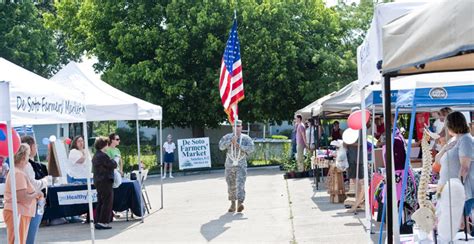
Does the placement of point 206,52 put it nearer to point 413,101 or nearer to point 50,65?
point 50,65

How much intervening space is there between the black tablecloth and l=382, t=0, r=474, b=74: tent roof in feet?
31.6

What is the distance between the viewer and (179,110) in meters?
30.8

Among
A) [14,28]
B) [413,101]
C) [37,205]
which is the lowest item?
[37,205]

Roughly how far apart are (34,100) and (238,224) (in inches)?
255

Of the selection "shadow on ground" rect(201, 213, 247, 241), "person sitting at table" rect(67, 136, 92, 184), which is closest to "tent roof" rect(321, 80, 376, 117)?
"shadow on ground" rect(201, 213, 247, 241)

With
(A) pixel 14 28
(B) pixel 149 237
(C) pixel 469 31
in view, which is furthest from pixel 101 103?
(A) pixel 14 28

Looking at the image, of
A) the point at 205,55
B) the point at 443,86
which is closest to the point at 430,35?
the point at 443,86

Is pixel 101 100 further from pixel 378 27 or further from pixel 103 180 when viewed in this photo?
pixel 378 27

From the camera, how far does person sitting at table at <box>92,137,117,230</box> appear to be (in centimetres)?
1251

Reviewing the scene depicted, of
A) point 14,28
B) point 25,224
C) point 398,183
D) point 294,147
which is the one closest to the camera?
point 25,224

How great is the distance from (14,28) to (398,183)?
34878mm

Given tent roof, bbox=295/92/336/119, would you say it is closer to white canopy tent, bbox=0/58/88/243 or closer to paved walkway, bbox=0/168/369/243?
paved walkway, bbox=0/168/369/243

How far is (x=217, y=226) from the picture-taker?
1278cm

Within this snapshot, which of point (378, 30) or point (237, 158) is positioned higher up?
point (378, 30)
